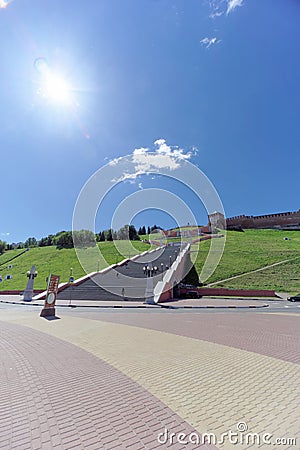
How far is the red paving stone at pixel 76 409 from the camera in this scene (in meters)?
2.96

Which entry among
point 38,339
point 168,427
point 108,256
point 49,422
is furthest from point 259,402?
point 108,256

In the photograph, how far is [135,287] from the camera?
2411 centimetres

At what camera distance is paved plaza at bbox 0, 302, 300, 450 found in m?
3.07

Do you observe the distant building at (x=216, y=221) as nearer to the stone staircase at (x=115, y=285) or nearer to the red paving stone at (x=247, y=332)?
the stone staircase at (x=115, y=285)

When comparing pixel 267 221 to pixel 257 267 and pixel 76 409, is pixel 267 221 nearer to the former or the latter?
pixel 257 267

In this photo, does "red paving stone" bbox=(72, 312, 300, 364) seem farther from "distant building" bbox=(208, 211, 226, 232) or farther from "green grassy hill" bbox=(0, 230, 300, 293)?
"distant building" bbox=(208, 211, 226, 232)

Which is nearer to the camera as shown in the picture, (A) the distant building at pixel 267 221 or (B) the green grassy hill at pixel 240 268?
(B) the green grassy hill at pixel 240 268

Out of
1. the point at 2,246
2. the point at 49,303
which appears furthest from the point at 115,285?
the point at 2,246

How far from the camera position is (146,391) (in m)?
4.37

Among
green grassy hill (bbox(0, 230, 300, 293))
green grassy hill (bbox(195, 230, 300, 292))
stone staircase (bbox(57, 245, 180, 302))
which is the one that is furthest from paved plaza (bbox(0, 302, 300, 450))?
green grassy hill (bbox(0, 230, 300, 293))

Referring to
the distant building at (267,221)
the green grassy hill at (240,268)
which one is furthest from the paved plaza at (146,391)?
the distant building at (267,221)

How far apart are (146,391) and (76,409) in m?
1.16

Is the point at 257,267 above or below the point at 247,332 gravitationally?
above

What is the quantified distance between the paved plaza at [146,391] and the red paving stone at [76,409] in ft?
0.04
